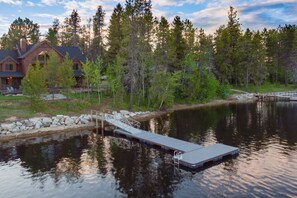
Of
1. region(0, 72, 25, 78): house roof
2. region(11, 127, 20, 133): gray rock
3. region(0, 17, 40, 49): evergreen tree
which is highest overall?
region(0, 17, 40, 49): evergreen tree

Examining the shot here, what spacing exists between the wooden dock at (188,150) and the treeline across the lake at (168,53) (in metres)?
18.3

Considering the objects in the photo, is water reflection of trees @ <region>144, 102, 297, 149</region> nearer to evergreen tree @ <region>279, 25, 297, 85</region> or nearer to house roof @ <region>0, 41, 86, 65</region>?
house roof @ <region>0, 41, 86, 65</region>

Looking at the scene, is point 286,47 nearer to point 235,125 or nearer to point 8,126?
point 235,125

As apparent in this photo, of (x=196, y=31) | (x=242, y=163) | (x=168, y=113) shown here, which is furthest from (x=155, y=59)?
(x=242, y=163)

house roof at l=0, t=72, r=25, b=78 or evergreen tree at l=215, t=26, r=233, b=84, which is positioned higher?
evergreen tree at l=215, t=26, r=233, b=84

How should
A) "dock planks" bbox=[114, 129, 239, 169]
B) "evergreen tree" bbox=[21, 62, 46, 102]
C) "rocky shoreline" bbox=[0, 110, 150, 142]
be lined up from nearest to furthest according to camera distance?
"dock planks" bbox=[114, 129, 239, 169]
"rocky shoreline" bbox=[0, 110, 150, 142]
"evergreen tree" bbox=[21, 62, 46, 102]

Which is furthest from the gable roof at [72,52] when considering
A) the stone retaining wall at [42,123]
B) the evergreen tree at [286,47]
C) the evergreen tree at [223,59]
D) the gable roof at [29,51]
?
the evergreen tree at [286,47]

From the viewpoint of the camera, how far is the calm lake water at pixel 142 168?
845 inches

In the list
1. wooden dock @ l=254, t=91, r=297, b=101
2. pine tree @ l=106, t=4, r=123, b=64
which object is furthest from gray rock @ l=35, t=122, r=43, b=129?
wooden dock @ l=254, t=91, r=297, b=101

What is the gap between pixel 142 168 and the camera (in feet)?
84.9

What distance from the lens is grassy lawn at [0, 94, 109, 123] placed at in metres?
42.6

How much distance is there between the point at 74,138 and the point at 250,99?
53.2 meters

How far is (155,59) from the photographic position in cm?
5881

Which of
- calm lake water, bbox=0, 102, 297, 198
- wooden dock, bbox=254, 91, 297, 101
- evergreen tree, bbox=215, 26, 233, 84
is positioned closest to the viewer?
calm lake water, bbox=0, 102, 297, 198
